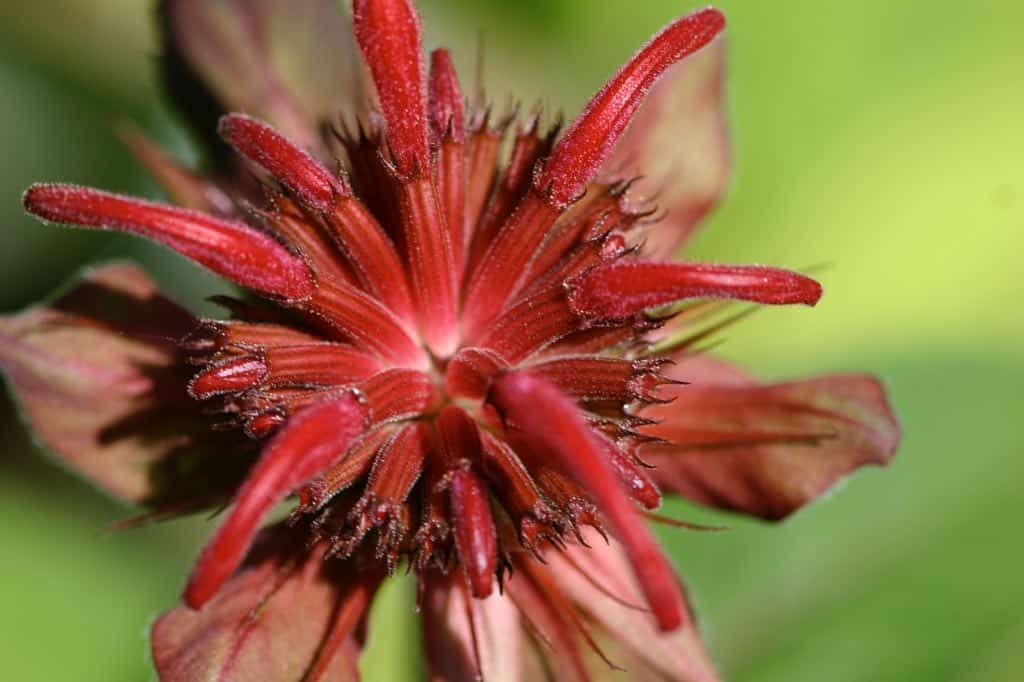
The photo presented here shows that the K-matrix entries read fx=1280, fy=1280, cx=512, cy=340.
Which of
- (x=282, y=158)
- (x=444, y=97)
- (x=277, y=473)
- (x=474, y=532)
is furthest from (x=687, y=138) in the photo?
(x=277, y=473)

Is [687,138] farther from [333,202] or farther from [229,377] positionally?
[229,377]

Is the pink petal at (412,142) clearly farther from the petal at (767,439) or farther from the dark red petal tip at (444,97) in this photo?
the petal at (767,439)

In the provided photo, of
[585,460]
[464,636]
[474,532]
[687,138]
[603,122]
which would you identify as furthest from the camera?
[687,138]

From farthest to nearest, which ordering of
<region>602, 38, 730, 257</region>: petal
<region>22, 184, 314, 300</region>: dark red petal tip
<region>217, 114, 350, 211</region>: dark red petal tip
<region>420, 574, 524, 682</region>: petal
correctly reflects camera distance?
<region>602, 38, 730, 257</region>: petal → <region>420, 574, 524, 682</region>: petal → <region>217, 114, 350, 211</region>: dark red petal tip → <region>22, 184, 314, 300</region>: dark red petal tip

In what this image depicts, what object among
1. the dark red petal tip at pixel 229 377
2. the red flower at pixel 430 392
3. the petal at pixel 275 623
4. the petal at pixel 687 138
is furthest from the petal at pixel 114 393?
the petal at pixel 687 138

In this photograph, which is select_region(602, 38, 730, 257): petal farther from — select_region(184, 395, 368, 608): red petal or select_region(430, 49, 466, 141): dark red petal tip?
select_region(184, 395, 368, 608): red petal

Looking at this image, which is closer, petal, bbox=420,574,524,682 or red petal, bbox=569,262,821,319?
red petal, bbox=569,262,821,319

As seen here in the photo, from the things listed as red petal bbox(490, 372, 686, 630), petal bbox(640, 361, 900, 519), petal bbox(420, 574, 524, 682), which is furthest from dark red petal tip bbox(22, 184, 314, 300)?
petal bbox(640, 361, 900, 519)

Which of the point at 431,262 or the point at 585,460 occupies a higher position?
the point at 431,262
